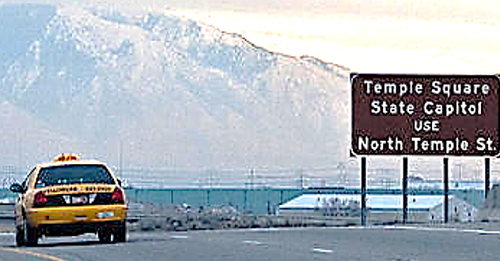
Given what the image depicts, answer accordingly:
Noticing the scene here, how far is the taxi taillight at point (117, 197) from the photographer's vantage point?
31875 mm

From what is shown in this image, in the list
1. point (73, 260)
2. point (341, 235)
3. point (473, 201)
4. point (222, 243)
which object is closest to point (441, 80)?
point (341, 235)

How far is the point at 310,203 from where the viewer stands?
16825 cm

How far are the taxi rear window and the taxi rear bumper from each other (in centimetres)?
53

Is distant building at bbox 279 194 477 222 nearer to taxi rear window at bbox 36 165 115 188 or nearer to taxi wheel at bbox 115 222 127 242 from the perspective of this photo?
taxi wheel at bbox 115 222 127 242

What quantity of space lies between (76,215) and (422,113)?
639 inches

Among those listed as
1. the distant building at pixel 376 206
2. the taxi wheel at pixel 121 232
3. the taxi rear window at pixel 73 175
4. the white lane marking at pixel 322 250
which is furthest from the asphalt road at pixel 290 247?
the distant building at pixel 376 206

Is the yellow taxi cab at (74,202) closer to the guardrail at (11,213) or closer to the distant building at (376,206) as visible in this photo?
the guardrail at (11,213)

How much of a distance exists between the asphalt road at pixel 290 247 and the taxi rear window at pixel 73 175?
1.23 meters

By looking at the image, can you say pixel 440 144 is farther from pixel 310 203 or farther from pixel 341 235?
pixel 310 203

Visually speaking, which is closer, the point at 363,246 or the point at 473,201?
the point at 363,246

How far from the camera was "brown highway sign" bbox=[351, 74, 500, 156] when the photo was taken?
45.7 metres

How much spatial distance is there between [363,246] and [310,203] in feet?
455

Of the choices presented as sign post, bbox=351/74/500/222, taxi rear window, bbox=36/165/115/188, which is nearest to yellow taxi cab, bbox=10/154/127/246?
taxi rear window, bbox=36/165/115/188

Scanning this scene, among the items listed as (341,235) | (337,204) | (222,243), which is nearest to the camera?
(222,243)
